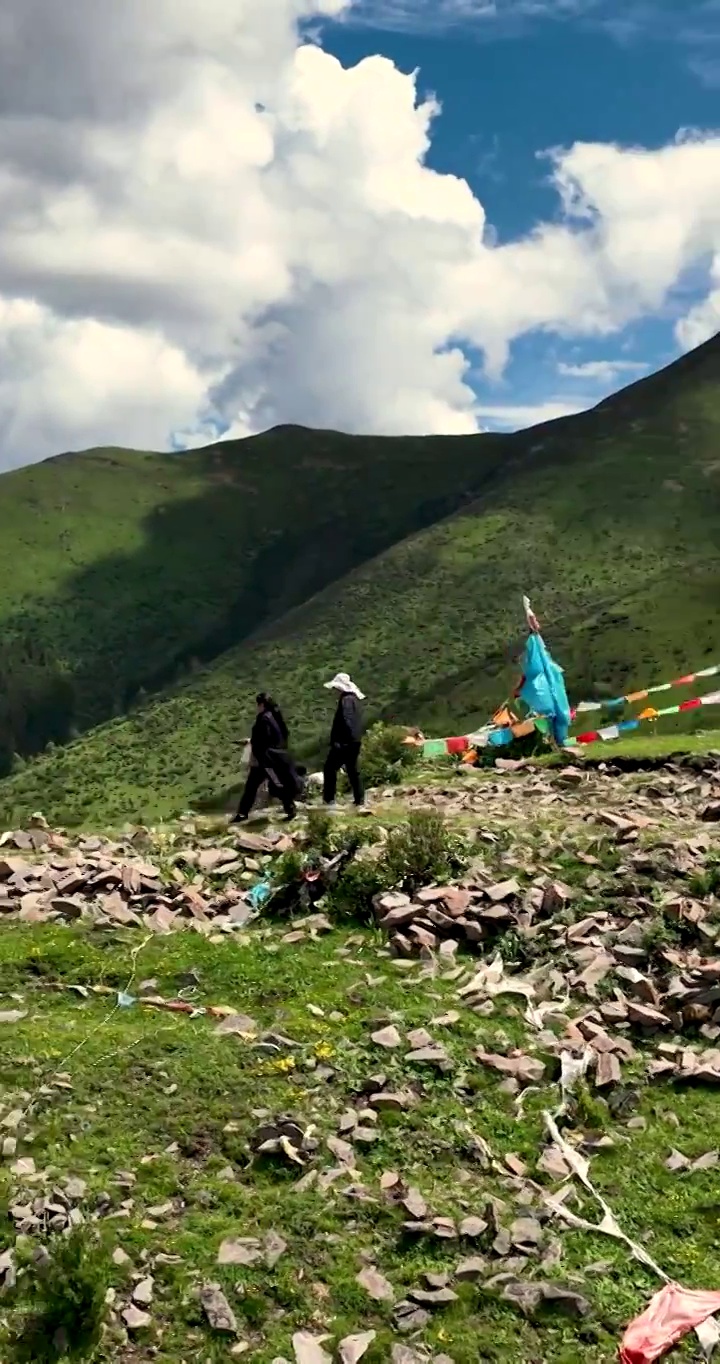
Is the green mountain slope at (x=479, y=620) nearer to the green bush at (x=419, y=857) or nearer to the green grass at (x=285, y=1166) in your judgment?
the green bush at (x=419, y=857)

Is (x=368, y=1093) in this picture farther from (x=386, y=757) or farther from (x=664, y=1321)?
(x=386, y=757)

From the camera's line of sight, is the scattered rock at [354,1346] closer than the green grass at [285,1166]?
Yes

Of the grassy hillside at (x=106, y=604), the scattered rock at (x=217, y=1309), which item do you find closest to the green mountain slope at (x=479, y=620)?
the grassy hillside at (x=106, y=604)

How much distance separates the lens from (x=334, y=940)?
12.8 m

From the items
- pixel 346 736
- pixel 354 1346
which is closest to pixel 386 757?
pixel 346 736

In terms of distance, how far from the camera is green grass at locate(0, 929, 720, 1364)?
749cm

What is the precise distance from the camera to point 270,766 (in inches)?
718

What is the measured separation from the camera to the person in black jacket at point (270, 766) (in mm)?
18156

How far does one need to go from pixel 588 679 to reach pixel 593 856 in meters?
55.9

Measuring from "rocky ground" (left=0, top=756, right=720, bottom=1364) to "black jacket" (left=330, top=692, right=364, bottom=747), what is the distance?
334cm

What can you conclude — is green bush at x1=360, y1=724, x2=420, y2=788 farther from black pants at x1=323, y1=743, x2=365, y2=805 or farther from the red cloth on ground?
the red cloth on ground

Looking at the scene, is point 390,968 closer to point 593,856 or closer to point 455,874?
point 455,874

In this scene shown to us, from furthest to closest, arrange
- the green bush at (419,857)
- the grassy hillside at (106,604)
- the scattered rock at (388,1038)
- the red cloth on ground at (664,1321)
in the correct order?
the grassy hillside at (106,604)
the green bush at (419,857)
the scattered rock at (388,1038)
the red cloth on ground at (664,1321)

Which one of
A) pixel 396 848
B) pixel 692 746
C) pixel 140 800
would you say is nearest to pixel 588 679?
pixel 140 800
